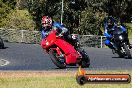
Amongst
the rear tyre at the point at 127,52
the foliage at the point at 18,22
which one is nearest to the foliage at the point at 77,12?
the foliage at the point at 18,22

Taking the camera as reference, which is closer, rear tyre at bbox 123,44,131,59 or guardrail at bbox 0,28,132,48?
rear tyre at bbox 123,44,131,59

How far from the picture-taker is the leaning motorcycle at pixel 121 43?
63.6 feet

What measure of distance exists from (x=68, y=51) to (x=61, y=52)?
302 mm

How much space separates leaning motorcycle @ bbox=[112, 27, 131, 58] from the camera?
63.6 ft

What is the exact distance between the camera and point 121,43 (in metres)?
19.5

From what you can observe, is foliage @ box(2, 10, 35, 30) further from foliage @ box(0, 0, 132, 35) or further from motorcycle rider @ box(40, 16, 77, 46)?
motorcycle rider @ box(40, 16, 77, 46)

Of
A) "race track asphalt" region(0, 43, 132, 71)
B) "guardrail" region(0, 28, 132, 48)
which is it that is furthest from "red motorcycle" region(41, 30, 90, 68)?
"guardrail" region(0, 28, 132, 48)

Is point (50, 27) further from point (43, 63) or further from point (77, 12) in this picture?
point (77, 12)

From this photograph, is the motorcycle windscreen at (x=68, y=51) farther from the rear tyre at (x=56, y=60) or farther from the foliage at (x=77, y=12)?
the foliage at (x=77, y=12)

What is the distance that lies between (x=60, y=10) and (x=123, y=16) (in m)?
9.36

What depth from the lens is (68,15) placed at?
4400 cm

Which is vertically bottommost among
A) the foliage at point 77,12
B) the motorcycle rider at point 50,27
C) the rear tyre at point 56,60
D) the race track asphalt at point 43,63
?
the foliage at point 77,12

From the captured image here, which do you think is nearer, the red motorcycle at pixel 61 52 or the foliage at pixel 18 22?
the red motorcycle at pixel 61 52

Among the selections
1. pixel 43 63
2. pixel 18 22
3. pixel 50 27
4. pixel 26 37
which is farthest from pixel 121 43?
pixel 18 22
